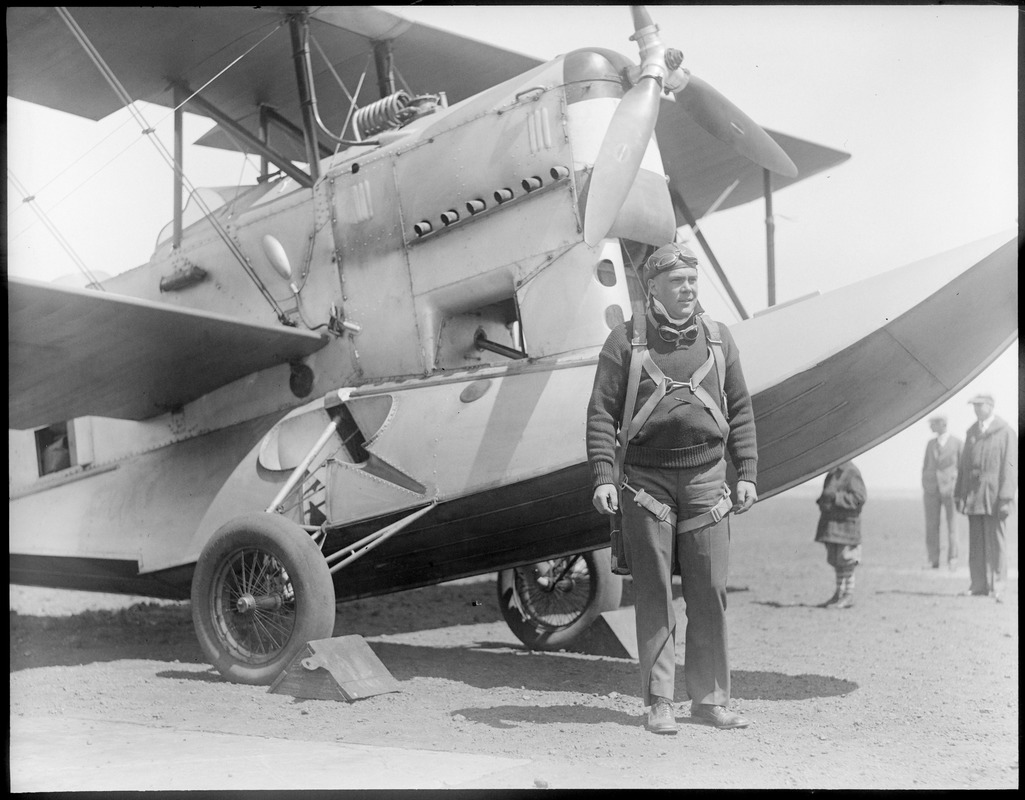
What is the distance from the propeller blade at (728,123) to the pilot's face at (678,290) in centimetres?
213

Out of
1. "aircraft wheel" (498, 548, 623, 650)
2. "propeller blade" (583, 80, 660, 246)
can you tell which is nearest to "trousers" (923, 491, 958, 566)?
"aircraft wheel" (498, 548, 623, 650)

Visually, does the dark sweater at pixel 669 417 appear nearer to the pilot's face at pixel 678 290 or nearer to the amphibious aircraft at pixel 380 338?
the pilot's face at pixel 678 290

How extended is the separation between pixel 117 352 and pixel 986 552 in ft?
24.8

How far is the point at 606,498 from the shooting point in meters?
4.19

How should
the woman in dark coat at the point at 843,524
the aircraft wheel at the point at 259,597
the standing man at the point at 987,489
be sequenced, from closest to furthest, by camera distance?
the aircraft wheel at the point at 259,597 < the standing man at the point at 987,489 < the woman in dark coat at the point at 843,524

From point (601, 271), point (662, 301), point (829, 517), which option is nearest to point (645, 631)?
point (662, 301)

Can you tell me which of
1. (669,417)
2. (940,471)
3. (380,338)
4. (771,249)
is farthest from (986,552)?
(669,417)

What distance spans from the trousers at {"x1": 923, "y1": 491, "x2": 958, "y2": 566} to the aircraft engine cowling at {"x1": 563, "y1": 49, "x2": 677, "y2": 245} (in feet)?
22.6

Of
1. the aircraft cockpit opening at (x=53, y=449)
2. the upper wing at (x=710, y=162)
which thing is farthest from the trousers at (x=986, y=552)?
the aircraft cockpit opening at (x=53, y=449)

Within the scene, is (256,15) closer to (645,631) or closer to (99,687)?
(99,687)

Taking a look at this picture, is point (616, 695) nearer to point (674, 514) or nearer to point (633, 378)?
point (674, 514)

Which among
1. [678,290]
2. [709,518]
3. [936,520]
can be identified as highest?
[678,290]

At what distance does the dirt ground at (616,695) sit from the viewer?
3.93 meters

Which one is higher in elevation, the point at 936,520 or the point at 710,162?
the point at 710,162
